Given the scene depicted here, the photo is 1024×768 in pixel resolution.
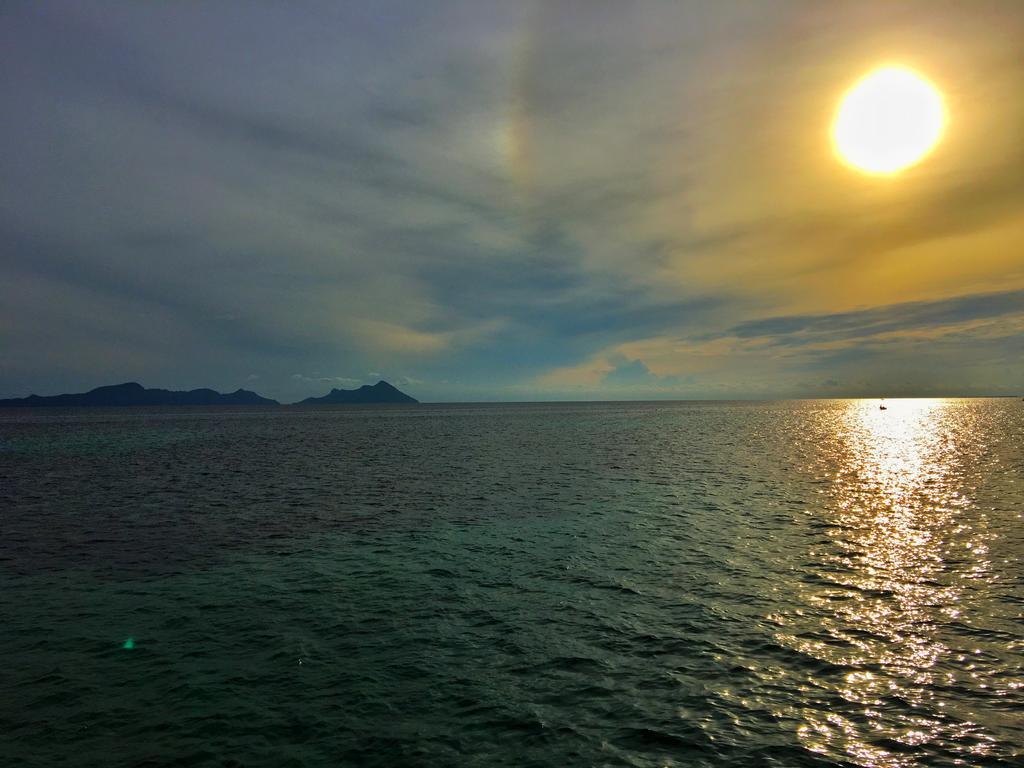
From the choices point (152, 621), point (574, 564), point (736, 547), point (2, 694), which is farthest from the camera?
point (736, 547)

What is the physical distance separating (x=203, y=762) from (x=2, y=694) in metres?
8.85

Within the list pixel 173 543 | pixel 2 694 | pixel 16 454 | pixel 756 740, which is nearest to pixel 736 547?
pixel 756 740

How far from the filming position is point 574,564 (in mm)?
31297

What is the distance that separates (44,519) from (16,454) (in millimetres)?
83223

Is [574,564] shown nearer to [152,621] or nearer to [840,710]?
[840,710]

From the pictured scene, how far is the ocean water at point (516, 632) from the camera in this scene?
1493 centimetres

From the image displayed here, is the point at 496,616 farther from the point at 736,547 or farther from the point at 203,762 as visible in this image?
the point at 736,547

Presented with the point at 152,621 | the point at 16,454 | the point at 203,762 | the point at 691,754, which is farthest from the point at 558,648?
the point at 16,454

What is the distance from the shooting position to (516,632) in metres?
22.2

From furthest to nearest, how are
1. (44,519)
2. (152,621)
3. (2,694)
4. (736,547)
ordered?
(44,519) < (736,547) < (152,621) < (2,694)

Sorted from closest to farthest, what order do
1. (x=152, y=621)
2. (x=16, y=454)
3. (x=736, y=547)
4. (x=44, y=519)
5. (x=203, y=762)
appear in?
(x=203, y=762) < (x=152, y=621) < (x=736, y=547) < (x=44, y=519) < (x=16, y=454)

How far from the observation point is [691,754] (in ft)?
46.5

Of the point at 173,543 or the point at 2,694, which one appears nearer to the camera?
the point at 2,694

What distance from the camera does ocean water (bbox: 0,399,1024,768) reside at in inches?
588
